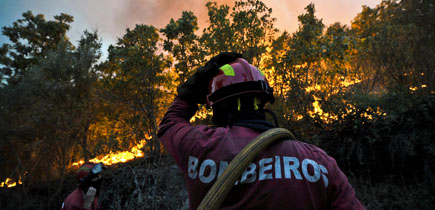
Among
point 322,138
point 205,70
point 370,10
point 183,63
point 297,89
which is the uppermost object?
point 370,10

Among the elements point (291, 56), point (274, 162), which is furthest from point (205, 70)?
point (291, 56)

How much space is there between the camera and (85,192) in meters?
4.18

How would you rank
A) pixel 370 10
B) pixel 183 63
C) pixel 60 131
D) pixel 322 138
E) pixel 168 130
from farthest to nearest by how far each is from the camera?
pixel 370 10
pixel 60 131
pixel 183 63
pixel 322 138
pixel 168 130

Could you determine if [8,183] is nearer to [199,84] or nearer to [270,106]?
[270,106]

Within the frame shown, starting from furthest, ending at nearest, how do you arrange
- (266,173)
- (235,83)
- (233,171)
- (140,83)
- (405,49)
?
(140,83)
(405,49)
(235,83)
(266,173)
(233,171)

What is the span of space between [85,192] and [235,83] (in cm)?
438

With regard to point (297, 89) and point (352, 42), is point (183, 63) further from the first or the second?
point (352, 42)

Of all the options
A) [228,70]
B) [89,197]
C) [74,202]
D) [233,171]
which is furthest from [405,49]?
[74,202]

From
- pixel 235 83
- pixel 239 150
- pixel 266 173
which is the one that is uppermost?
→ pixel 235 83

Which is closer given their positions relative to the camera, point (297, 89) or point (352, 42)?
point (352, 42)

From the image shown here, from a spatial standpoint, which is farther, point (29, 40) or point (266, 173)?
point (29, 40)

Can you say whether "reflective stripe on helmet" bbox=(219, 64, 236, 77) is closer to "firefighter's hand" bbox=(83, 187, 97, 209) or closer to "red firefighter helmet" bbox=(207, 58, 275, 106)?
"red firefighter helmet" bbox=(207, 58, 275, 106)

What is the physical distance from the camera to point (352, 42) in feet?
21.3

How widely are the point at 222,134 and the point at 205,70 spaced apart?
19.5 inches
